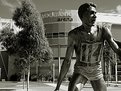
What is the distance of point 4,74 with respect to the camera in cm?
6238

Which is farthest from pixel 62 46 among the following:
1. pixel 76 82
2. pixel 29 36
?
pixel 76 82

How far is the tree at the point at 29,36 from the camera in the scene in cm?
2203

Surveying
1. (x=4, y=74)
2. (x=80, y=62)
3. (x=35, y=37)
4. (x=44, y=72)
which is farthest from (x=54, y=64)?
(x=80, y=62)

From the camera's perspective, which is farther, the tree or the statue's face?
the tree

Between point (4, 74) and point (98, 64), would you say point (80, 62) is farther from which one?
point (4, 74)

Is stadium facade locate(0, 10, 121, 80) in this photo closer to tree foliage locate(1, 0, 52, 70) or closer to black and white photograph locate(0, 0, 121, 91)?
black and white photograph locate(0, 0, 121, 91)

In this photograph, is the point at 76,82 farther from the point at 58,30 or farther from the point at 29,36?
the point at 58,30

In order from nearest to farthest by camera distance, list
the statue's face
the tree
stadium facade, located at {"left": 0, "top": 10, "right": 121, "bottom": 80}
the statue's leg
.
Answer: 1. the statue's face
2. the statue's leg
3. the tree
4. stadium facade, located at {"left": 0, "top": 10, "right": 121, "bottom": 80}

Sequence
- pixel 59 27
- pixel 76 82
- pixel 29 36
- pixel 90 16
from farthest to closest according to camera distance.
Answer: pixel 59 27 → pixel 29 36 → pixel 76 82 → pixel 90 16

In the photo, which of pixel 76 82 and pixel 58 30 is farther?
pixel 58 30

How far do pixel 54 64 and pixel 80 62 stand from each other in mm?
48909

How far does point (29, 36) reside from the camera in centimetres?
2217

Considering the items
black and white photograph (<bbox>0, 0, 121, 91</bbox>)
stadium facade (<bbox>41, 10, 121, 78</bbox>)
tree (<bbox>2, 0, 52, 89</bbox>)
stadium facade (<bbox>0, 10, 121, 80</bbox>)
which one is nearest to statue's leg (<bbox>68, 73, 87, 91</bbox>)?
black and white photograph (<bbox>0, 0, 121, 91</bbox>)

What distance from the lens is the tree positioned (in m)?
22.0
